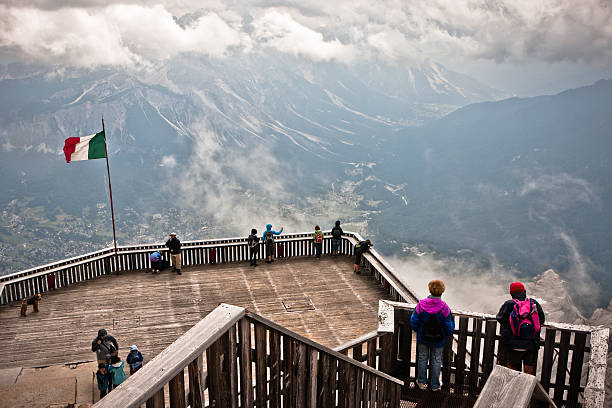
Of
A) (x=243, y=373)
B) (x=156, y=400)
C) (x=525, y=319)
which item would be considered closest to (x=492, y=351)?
(x=525, y=319)

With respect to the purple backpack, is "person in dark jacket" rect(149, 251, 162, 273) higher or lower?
lower

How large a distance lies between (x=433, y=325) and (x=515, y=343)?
3.56 feet

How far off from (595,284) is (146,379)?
19096 cm

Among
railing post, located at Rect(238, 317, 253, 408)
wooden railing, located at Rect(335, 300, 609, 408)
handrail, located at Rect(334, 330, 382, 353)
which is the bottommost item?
wooden railing, located at Rect(335, 300, 609, 408)

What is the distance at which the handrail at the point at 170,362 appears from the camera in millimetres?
2609

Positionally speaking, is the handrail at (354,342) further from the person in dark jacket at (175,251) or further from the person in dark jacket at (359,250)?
the person in dark jacket at (175,251)

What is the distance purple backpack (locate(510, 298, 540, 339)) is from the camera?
21.8 ft

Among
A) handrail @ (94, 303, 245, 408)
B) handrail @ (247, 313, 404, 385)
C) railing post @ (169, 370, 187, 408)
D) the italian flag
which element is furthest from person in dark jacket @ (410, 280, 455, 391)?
the italian flag

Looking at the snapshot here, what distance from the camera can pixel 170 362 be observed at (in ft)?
9.86

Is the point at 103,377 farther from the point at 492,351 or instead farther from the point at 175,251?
the point at 492,351

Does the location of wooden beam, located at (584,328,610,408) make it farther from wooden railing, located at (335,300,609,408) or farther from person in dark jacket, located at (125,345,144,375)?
person in dark jacket, located at (125,345,144,375)

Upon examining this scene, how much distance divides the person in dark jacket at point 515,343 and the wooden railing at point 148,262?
6517 mm

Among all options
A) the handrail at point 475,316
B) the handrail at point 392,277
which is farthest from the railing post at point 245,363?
the handrail at point 392,277

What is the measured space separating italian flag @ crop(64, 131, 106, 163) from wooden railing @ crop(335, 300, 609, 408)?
→ 13.0 meters
